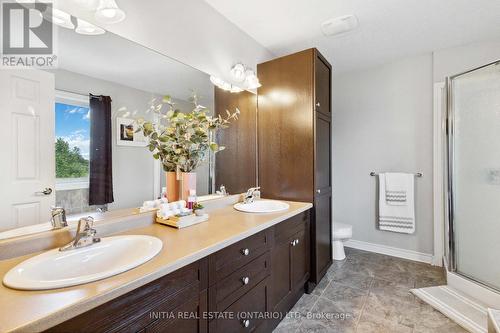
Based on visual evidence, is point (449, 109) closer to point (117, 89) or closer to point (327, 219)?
point (327, 219)

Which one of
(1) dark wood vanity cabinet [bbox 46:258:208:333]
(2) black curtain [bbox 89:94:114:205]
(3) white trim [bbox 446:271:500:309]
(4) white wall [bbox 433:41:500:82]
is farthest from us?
(4) white wall [bbox 433:41:500:82]

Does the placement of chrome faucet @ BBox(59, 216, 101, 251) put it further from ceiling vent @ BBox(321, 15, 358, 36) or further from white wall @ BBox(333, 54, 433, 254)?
white wall @ BBox(333, 54, 433, 254)

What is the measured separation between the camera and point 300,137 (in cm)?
220

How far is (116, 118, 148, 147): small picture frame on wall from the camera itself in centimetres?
136

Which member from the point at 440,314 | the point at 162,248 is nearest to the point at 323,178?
the point at 440,314

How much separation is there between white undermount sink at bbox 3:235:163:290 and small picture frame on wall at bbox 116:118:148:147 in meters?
0.57

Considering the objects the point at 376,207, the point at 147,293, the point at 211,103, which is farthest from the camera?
the point at 376,207

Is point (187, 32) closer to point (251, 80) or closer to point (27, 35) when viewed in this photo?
point (251, 80)

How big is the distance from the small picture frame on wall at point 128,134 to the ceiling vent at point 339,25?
1.84 metres

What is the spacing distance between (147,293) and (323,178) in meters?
1.86

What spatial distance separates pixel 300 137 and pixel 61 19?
177cm

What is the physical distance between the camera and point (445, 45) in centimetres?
255

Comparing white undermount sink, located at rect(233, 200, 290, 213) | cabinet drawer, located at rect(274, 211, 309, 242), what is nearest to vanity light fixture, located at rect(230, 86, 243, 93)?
white undermount sink, located at rect(233, 200, 290, 213)

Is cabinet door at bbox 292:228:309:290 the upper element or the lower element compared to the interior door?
lower
